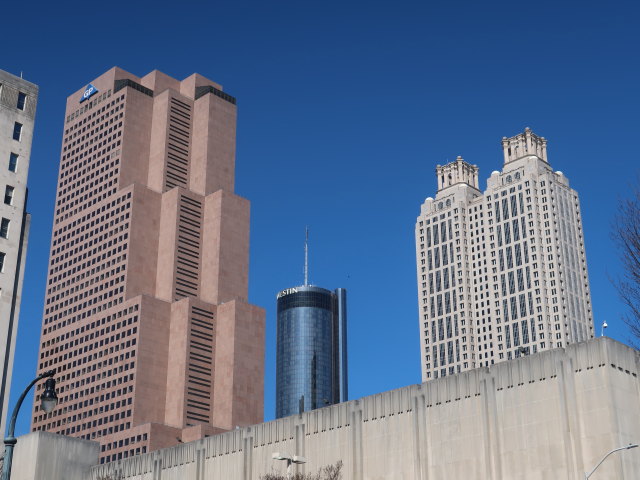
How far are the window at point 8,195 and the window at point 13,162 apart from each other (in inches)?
65.3

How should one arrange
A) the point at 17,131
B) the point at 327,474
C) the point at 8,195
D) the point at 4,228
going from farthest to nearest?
the point at 17,131
the point at 8,195
the point at 4,228
the point at 327,474

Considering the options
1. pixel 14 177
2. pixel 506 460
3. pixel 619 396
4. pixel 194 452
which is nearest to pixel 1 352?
pixel 14 177

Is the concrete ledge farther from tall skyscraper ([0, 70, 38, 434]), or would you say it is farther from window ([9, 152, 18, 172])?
window ([9, 152, 18, 172])

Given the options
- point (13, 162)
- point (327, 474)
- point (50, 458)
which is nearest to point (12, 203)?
point (13, 162)

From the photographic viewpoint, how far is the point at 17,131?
7738 cm

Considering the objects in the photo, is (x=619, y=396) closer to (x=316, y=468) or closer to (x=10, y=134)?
(x=316, y=468)

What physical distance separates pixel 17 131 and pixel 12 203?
6640 mm

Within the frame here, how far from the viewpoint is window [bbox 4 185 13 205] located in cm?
7469

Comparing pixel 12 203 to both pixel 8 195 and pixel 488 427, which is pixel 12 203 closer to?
pixel 8 195

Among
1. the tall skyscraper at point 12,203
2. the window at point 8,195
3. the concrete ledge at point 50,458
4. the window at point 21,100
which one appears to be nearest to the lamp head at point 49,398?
the tall skyscraper at point 12,203

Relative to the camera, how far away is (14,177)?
7588 centimetres

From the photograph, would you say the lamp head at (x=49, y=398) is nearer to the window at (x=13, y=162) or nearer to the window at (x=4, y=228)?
the window at (x=4, y=228)

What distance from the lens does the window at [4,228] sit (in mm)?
73188

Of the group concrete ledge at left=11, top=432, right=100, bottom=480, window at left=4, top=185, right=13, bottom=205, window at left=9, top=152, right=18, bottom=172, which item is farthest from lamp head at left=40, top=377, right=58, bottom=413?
concrete ledge at left=11, top=432, right=100, bottom=480
